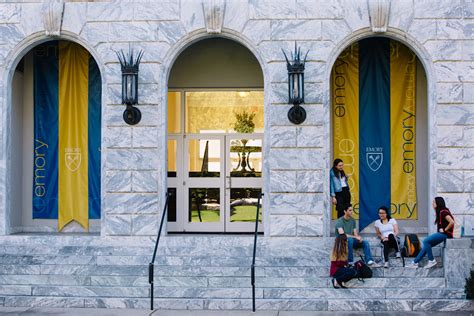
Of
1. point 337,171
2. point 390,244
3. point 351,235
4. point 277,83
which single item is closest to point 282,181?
point 337,171

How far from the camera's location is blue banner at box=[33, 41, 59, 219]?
16078 millimetres

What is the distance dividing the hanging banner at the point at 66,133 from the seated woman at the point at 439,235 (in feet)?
23.8

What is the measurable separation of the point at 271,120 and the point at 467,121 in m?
3.85

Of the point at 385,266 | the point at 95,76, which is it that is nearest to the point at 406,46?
the point at 385,266

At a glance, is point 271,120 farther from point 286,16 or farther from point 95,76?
point 95,76

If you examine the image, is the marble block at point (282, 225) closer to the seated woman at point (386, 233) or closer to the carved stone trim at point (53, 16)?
the seated woman at point (386, 233)

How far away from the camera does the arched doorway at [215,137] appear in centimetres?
1609

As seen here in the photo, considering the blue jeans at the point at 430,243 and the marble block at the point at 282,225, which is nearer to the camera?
the blue jeans at the point at 430,243

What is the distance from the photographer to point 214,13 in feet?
46.5

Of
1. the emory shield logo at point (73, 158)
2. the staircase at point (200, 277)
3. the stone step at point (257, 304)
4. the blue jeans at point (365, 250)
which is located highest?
the emory shield logo at point (73, 158)

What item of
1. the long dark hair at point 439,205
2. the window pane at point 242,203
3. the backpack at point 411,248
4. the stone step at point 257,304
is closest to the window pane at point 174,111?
the window pane at point 242,203

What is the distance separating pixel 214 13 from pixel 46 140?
503 centimetres

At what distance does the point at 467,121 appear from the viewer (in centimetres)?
1379

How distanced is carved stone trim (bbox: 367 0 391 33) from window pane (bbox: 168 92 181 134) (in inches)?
191
